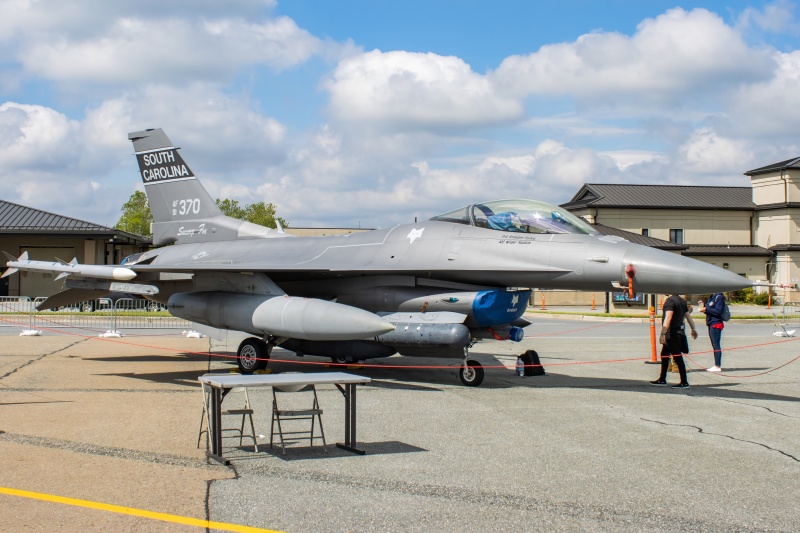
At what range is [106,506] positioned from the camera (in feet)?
18.0

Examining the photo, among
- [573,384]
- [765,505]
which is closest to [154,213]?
[573,384]

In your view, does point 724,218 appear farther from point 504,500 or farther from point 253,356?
point 504,500

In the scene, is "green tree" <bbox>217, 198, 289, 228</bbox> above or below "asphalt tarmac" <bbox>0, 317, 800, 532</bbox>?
above

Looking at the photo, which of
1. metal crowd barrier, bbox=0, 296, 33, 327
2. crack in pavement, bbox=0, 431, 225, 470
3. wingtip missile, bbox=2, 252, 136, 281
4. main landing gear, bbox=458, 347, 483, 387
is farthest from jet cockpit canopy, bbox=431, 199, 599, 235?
metal crowd barrier, bbox=0, 296, 33, 327

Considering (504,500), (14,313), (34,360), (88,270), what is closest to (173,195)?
(88,270)

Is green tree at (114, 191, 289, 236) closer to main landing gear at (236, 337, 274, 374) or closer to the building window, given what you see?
the building window

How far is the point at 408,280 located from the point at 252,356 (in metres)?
3.04

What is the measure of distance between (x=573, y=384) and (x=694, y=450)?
4.82 metres

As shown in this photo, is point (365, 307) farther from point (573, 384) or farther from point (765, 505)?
point (765, 505)

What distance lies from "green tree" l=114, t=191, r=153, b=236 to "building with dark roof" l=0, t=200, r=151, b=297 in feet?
174

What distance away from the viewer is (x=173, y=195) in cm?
1677

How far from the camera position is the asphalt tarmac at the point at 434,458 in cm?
542

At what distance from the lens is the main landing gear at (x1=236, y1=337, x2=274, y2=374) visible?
43.1 feet

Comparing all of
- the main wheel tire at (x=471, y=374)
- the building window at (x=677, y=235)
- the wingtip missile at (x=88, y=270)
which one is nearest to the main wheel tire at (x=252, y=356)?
the wingtip missile at (x=88, y=270)
